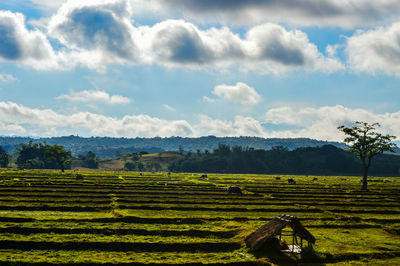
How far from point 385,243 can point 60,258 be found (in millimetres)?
27190

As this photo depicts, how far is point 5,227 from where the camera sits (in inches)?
1183

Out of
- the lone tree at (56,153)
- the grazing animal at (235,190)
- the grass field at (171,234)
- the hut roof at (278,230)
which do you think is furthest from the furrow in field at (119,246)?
the lone tree at (56,153)

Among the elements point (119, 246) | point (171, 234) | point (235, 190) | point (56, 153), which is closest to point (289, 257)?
point (171, 234)

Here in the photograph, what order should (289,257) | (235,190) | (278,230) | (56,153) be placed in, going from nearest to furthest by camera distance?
(289,257), (278,230), (235,190), (56,153)

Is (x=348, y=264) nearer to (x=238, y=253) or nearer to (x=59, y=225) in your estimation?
(x=238, y=253)

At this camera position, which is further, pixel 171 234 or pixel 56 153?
pixel 56 153

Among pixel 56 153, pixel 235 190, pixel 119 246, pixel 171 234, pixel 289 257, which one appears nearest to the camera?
pixel 289 257

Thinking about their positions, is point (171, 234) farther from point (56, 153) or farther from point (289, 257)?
point (56, 153)

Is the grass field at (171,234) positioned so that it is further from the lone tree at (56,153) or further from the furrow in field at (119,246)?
the lone tree at (56,153)

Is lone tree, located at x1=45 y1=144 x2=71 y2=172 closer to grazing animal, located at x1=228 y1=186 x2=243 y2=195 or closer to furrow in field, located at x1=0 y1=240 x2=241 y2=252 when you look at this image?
grazing animal, located at x1=228 y1=186 x2=243 y2=195

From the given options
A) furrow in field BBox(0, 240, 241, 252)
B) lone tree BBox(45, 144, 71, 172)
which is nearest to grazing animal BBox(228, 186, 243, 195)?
furrow in field BBox(0, 240, 241, 252)

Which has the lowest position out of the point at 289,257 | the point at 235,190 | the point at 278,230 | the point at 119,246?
the point at 119,246

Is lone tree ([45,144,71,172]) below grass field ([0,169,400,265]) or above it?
above

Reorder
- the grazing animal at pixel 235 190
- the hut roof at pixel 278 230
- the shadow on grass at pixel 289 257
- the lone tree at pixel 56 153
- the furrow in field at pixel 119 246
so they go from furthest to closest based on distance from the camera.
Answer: the lone tree at pixel 56 153 < the grazing animal at pixel 235 190 < the furrow in field at pixel 119 246 < the hut roof at pixel 278 230 < the shadow on grass at pixel 289 257
